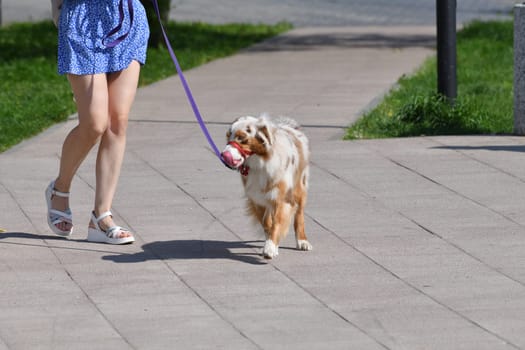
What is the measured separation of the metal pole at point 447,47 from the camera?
10805 millimetres

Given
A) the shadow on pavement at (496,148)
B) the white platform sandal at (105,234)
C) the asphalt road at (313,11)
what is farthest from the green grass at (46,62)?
the shadow on pavement at (496,148)

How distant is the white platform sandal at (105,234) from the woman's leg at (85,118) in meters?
0.15

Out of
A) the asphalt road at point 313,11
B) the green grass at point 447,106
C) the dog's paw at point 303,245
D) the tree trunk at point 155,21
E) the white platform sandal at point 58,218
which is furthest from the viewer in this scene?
the asphalt road at point 313,11

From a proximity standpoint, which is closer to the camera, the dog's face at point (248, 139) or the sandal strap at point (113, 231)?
the dog's face at point (248, 139)

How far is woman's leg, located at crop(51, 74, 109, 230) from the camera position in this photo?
6648mm

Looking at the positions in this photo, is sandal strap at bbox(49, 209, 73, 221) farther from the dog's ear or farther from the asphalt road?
the asphalt road

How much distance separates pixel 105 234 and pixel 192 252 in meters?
0.58

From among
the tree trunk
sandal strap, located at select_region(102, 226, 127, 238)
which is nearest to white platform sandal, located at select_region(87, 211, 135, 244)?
sandal strap, located at select_region(102, 226, 127, 238)

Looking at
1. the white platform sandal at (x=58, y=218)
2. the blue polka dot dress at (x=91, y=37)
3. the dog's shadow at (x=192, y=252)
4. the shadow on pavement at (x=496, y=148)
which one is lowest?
the shadow on pavement at (x=496, y=148)

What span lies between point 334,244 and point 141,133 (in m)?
4.21

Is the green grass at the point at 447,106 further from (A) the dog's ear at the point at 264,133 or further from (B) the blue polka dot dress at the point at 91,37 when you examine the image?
(A) the dog's ear at the point at 264,133

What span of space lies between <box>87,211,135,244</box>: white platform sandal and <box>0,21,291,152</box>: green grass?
3292mm

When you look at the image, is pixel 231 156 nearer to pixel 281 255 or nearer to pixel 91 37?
pixel 281 255

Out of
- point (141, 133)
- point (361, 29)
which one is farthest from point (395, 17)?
point (141, 133)
